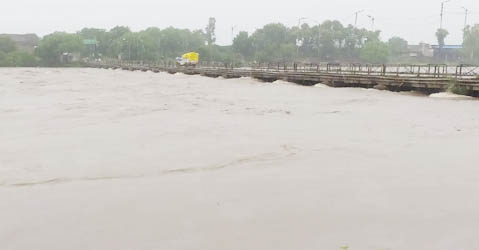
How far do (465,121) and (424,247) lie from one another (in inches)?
560

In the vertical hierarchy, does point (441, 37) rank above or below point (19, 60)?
above

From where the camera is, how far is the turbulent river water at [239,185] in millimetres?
6762

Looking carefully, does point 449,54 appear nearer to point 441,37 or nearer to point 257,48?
point 441,37

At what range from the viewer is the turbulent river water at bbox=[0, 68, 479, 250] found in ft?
22.2

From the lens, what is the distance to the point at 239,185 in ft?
30.9

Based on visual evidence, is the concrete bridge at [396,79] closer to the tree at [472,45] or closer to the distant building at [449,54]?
the tree at [472,45]

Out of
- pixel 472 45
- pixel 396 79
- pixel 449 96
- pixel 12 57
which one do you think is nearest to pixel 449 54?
pixel 472 45

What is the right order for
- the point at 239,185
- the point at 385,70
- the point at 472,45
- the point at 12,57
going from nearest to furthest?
1. the point at 239,185
2. the point at 385,70
3. the point at 12,57
4. the point at 472,45

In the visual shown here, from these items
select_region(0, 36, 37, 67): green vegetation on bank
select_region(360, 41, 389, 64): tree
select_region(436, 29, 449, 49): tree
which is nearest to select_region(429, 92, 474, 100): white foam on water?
select_region(436, 29, 449, 49): tree

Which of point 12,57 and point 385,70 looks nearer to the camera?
point 385,70

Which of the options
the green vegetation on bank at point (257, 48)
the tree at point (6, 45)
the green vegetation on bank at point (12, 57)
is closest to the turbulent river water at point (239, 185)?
the green vegetation on bank at point (257, 48)

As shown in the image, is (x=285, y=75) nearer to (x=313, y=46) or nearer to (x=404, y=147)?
(x=404, y=147)

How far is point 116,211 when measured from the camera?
7.86m

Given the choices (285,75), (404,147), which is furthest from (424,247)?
(285,75)
